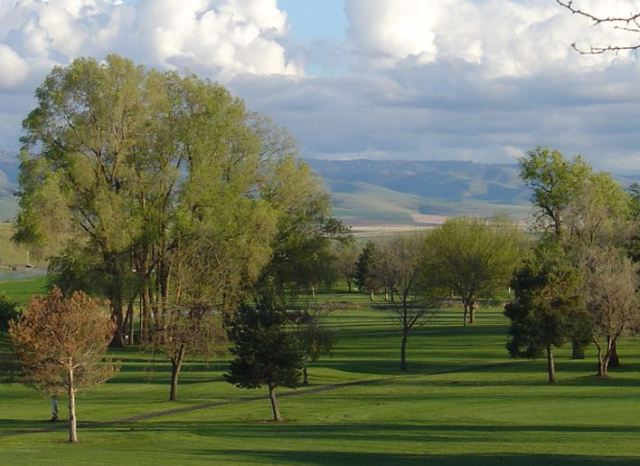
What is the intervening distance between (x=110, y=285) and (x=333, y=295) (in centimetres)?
8748

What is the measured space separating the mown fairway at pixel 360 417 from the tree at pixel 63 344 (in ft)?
6.94

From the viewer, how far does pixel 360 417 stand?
4519cm

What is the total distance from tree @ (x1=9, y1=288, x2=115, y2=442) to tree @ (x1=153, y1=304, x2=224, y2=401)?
1136 centimetres

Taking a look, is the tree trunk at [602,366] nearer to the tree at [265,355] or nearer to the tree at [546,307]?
the tree at [546,307]

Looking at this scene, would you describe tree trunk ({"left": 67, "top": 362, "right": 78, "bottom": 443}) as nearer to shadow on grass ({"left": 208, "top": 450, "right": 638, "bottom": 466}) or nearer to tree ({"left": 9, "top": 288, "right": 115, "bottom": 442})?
tree ({"left": 9, "top": 288, "right": 115, "bottom": 442})

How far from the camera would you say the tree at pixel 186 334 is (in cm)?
5250

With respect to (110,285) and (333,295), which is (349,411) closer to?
(110,285)

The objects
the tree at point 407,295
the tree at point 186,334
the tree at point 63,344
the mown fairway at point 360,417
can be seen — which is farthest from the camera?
the tree at point 407,295

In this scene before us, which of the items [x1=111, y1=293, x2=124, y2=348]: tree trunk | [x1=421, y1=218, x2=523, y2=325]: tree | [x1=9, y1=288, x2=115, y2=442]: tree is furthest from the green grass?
[x1=9, y1=288, x2=115, y2=442]: tree

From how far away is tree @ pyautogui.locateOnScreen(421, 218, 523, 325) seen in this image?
98.8 metres

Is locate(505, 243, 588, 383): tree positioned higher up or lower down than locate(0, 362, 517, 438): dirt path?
higher up

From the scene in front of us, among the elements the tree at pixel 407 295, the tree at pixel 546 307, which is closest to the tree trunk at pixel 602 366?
the tree at pixel 546 307

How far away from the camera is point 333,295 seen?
15825 cm

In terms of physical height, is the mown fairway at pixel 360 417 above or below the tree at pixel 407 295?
below
